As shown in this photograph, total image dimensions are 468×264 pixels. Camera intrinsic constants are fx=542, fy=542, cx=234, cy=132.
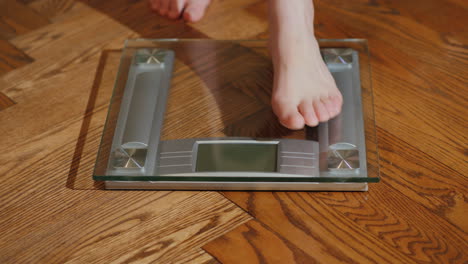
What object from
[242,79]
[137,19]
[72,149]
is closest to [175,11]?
[137,19]

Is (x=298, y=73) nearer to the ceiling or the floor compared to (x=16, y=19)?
nearer to the floor

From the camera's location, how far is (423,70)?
0.95 m

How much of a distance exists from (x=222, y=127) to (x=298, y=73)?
5.6 inches

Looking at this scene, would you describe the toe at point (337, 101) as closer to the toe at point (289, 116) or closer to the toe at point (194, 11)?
the toe at point (289, 116)

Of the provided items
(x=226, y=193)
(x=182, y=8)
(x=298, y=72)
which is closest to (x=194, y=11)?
(x=182, y=8)

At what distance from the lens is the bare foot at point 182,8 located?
1060 mm

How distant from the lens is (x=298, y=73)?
0.83m

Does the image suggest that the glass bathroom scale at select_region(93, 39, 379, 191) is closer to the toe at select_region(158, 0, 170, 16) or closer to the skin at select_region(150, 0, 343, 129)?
the skin at select_region(150, 0, 343, 129)

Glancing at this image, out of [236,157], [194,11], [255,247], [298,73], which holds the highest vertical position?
[194,11]

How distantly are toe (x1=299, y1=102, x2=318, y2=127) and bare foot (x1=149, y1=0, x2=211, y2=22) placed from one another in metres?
0.36

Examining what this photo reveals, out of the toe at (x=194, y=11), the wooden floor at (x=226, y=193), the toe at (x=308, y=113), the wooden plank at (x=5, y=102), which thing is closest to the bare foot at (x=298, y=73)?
the toe at (x=308, y=113)

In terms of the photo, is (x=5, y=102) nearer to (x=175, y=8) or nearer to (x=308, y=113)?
(x=175, y=8)

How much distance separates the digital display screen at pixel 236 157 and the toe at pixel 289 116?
0.04m

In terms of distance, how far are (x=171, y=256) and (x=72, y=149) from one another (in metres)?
0.27
